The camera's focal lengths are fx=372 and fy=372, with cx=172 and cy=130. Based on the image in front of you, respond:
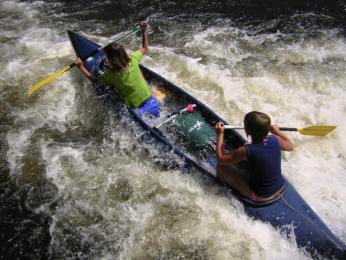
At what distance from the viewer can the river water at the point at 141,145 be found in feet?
15.1

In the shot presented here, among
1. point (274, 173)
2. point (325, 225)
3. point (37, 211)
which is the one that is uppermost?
point (274, 173)

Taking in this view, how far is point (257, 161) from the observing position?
Result: 12.2ft

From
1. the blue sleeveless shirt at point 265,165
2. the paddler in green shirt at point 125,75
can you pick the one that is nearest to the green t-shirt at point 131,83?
the paddler in green shirt at point 125,75

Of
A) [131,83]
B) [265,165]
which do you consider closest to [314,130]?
[265,165]

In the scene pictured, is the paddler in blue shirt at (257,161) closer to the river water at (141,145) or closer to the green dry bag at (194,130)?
the river water at (141,145)

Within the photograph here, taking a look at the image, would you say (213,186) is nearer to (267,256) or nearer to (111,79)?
(267,256)

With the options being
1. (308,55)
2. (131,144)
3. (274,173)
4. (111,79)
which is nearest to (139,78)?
(111,79)

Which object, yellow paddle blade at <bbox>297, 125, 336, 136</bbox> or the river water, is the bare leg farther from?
yellow paddle blade at <bbox>297, 125, 336, 136</bbox>

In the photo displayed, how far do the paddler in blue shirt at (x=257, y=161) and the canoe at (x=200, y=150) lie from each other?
185 mm

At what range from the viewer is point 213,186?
4902mm

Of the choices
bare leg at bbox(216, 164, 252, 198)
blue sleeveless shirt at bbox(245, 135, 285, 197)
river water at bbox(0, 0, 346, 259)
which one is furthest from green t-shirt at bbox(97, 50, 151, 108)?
blue sleeveless shirt at bbox(245, 135, 285, 197)

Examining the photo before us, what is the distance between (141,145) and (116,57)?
135 centimetres

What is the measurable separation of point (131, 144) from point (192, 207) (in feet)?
4.69

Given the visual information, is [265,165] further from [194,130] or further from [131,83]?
[131,83]
